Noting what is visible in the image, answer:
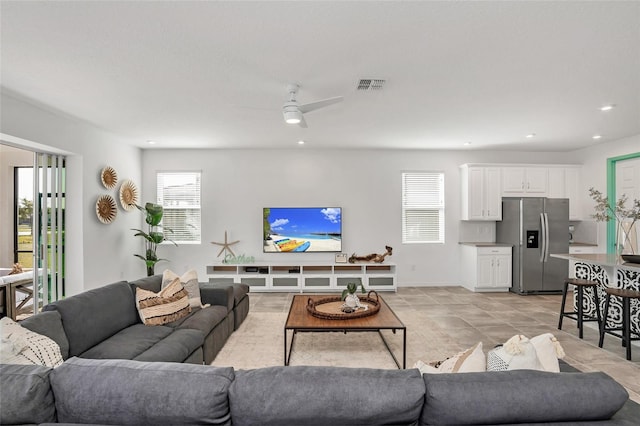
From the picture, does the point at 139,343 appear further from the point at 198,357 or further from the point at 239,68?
the point at 239,68

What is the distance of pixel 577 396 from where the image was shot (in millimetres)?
1290

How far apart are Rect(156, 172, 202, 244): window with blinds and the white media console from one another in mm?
920

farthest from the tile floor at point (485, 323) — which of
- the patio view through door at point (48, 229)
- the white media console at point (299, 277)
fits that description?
the patio view through door at point (48, 229)

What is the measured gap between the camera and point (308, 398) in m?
1.26

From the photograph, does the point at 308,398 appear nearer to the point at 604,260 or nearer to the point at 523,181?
the point at 604,260

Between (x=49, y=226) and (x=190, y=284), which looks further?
(x=49, y=226)

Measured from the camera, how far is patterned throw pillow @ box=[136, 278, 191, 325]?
3.20m

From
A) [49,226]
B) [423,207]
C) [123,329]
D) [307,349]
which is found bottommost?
[307,349]

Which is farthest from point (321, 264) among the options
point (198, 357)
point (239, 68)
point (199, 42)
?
point (199, 42)

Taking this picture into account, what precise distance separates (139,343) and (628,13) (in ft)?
12.9

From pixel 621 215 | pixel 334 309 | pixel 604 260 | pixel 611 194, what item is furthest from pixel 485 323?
pixel 611 194

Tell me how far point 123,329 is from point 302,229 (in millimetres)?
3887

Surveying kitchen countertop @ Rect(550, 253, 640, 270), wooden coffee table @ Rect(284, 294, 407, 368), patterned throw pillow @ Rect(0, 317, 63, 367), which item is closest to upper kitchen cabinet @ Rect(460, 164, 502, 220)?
kitchen countertop @ Rect(550, 253, 640, 270)

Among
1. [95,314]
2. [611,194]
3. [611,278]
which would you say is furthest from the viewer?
[611,194]
